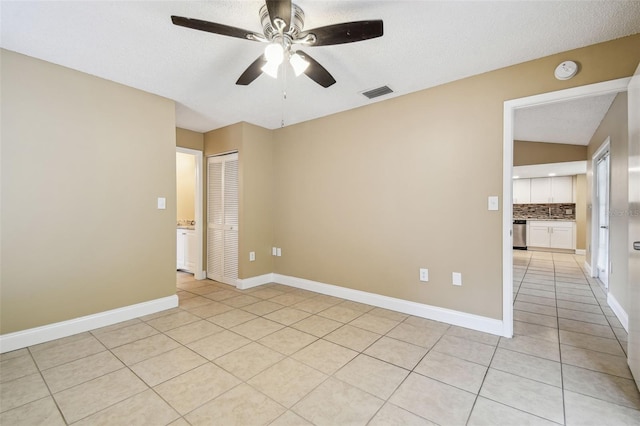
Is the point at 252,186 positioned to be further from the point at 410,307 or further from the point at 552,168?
the point at 552,168

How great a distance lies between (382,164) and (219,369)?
2.58m

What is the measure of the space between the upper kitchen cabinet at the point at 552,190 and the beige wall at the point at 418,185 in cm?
663

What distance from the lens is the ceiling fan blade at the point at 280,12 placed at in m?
1.48

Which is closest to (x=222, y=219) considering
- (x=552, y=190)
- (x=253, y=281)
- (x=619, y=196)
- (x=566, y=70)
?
(x=253, y=281)

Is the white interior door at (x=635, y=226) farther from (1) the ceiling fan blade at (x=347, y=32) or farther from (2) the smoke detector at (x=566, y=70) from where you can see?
(1) the ceiling fan blade at (x=347, y=32)

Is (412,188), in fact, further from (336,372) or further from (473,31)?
(336,372)

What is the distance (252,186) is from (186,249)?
200cm

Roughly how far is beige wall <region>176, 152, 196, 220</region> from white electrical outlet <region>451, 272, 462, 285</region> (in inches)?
178

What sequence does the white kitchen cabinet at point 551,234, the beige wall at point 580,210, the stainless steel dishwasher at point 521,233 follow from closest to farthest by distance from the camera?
the beige wall at point 580,210, the white kitchen cabinet at point 551,234, the stainless steel dishwasher at point 521,233

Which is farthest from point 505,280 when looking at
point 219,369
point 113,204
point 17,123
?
point 17,123

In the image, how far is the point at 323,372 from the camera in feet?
6.57

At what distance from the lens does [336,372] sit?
78.9 inches

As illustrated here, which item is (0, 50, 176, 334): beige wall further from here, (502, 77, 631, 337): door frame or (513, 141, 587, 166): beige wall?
(513, 141, 587, 166): beige wall

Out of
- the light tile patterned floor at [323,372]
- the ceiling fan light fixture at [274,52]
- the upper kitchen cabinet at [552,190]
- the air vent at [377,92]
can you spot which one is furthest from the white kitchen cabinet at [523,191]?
the ceiling fan light fixture at [274,52]
